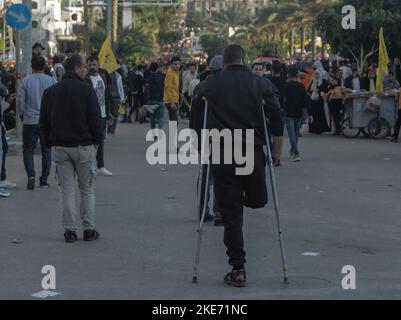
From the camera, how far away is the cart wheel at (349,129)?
25.2 m

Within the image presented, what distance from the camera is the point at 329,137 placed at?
25391mm

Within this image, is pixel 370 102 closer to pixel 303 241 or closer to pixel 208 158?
pixel 303 241

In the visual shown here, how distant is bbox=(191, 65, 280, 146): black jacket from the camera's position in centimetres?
852

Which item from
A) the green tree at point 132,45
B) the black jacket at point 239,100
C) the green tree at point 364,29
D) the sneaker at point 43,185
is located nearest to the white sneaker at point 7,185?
the sneaker at point 43,185

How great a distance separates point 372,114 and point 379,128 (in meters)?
0.35

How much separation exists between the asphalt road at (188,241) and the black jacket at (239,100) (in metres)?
1.25

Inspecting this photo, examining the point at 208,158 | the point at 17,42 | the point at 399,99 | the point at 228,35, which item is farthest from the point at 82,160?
the point at 228,35

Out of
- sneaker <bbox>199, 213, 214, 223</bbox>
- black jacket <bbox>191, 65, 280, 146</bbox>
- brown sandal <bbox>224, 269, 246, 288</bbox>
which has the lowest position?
sneaker <bbox>199, 213, 214, 223</bbox>

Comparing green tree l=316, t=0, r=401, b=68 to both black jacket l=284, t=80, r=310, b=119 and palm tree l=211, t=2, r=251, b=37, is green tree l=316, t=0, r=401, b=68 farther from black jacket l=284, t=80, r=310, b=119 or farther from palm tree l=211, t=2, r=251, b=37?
palm tree l=211, t=2, r=251, b=37

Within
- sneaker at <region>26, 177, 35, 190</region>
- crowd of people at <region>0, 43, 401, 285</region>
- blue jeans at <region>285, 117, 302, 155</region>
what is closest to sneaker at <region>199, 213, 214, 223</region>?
crowd of people at <region>0, 43, 401, 285</region>

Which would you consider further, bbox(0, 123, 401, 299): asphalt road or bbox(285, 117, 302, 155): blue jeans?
bbox(285, 117, 302, 155): blue jeans

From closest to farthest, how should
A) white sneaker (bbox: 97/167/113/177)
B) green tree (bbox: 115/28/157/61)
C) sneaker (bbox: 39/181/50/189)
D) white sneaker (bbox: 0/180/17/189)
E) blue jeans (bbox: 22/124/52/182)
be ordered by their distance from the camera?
white sneaker (bbox: 0/180/17/189), blue jeans (bbox: 22/124/52/182), sneaker (bbox: 39/181/50/189), white sneaker (bbox: 97/167/113/177), green tree (bbox: 115/28/157/61)

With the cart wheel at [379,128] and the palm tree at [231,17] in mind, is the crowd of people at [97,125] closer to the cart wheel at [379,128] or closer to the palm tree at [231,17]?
the cart wheel at [379,128]

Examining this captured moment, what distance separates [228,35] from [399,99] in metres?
86.6
